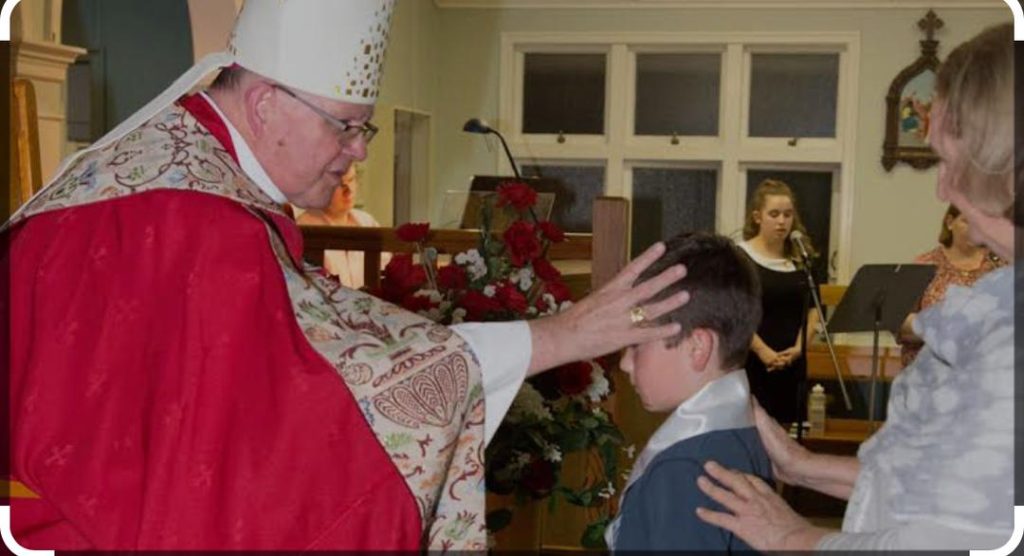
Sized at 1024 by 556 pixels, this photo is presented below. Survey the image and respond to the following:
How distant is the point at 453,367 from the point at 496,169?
22.6ft

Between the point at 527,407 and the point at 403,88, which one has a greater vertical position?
the point at 403,88

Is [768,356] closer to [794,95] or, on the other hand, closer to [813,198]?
[813,198]

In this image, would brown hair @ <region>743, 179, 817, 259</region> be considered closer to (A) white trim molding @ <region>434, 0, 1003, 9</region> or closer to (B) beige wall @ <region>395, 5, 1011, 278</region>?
(B) beige wall @ <region>395, 5, 1011, 278</region>

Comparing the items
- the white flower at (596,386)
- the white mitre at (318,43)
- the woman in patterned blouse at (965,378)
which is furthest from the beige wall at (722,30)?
the woman in patterned blouse at (965,378)

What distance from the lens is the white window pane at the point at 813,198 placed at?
317 inches

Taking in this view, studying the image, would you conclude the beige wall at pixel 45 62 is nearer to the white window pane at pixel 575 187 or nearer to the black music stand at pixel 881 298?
the black music stand at pixel 881 298

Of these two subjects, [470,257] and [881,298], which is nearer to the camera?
[470,257]

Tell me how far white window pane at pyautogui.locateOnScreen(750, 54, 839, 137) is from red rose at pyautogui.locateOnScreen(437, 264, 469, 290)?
20.1 feet

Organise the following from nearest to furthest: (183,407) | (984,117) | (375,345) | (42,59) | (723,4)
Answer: (984,117) → (183,407) → (375,345) → (42,59) → (723,4)

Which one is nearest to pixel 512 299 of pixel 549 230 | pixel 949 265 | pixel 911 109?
pixel 549 230

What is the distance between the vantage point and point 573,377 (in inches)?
90.4

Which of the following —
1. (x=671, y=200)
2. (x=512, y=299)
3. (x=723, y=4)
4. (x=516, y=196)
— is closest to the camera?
(x=512, y=299)

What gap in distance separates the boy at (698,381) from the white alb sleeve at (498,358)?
146 millimetres

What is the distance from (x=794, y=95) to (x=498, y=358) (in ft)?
22.5
